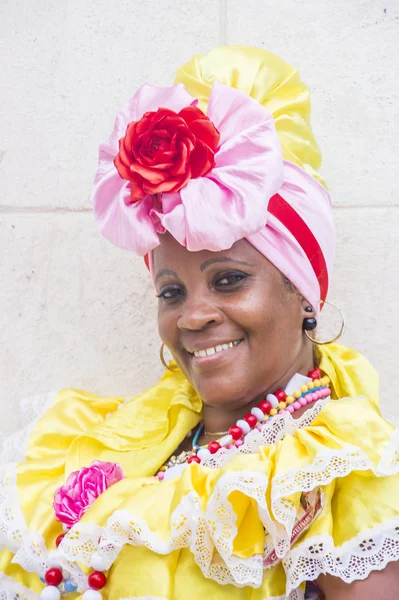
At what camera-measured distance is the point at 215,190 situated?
1.62 meters

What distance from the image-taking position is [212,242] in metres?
1.62

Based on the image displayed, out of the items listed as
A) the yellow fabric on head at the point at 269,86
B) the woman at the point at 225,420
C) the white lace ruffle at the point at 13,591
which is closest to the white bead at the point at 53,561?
the woman at the point at 225,420

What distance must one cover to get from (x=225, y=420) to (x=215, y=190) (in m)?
0.60

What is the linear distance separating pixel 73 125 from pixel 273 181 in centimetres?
103

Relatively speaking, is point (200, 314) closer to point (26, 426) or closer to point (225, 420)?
point (225, 420)

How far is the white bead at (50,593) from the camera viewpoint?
1.66 m

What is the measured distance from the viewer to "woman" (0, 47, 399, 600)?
4.67 feet

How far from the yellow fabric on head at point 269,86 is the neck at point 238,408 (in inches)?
18.1

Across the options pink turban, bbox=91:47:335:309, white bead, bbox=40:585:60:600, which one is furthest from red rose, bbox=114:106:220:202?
white bead, bbox=40:585:60:600

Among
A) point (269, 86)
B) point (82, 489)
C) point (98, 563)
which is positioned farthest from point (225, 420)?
point (269, 86)

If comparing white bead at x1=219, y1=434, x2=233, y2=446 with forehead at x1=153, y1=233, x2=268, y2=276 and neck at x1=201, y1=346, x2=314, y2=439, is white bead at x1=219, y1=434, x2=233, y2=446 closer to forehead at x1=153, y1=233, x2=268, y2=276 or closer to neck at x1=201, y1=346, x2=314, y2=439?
neck at x1=201, y1=346, x2=314, y2=439

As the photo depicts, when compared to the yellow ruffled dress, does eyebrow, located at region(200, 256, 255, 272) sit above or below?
above

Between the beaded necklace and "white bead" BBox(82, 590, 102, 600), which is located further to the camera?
the beaded necklace

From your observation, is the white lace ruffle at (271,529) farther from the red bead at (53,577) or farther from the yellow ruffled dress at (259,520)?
the red bead at (53,577)
